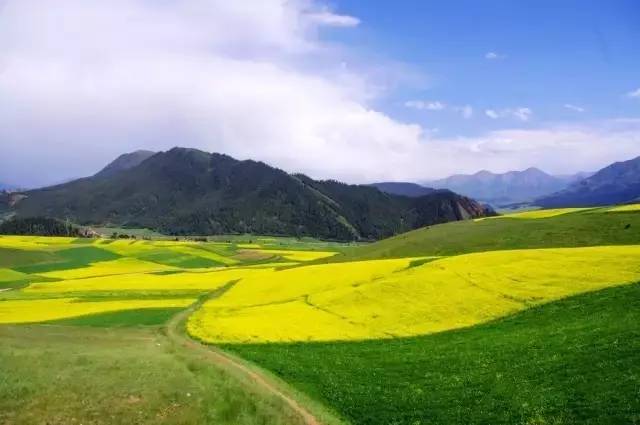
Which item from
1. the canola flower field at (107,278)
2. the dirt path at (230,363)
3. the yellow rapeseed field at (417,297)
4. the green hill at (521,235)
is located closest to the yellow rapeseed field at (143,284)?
the canola flower field at (107,278)

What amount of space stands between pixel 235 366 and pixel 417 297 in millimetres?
21777

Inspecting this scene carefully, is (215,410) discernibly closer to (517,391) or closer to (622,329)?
(517,391)

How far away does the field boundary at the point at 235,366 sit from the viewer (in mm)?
26062

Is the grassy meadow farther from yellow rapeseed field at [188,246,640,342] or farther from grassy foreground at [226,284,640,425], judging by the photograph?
yellow rapeseed field at [188,246,640,342]

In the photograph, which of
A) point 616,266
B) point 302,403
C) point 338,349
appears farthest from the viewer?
point 616,266

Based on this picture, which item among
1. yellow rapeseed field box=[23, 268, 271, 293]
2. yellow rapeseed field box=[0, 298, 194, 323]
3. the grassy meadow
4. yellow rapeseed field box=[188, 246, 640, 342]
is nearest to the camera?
the grassy meadow

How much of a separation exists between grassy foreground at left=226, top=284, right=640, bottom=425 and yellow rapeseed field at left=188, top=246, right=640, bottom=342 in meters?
3.11

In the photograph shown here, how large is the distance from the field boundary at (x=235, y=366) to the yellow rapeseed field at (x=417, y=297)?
53.7 inches

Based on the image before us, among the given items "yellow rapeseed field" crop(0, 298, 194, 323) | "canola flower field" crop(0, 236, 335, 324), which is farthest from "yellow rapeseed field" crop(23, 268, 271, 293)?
"yellow rapeseed field" crop(0, 298, 194, 323)

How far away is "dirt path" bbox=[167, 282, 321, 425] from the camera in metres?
26.1

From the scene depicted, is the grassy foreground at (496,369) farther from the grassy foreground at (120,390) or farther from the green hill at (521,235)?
the green hill at (521,235)

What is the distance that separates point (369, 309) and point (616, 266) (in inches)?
867

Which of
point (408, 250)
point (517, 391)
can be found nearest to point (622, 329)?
point (517, 391)

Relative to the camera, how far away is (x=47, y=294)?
250ft
